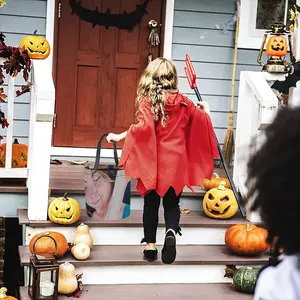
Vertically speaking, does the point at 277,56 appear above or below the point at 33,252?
above

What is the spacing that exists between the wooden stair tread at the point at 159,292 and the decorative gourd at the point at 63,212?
497 millimetres

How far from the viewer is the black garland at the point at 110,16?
7078 mm

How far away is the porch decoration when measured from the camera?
4.48 metres

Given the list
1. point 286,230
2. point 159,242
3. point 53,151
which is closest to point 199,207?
point 159,242

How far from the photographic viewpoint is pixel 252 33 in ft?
24.0

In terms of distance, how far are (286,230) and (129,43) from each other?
6.25 metres

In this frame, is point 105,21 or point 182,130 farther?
point 105,21

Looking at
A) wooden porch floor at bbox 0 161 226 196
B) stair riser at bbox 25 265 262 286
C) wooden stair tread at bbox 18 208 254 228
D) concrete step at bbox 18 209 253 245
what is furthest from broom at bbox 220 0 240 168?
stair riser at bbox 25 265 262 286

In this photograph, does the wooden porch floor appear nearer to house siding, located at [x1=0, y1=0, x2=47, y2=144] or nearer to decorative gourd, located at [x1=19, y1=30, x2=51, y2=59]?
house siding, located at [x1=0, y1=0, x2=47, y2=144]

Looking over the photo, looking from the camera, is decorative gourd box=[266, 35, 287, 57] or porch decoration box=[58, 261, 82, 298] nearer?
porch decoration box=[58, 261, 82, 298]

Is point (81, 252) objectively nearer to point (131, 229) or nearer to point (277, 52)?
point (131, 229)

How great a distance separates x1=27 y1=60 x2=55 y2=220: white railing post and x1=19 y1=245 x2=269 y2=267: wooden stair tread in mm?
317

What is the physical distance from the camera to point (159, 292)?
186 inches

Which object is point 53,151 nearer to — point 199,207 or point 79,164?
point 79,164
